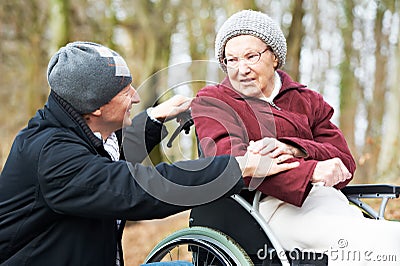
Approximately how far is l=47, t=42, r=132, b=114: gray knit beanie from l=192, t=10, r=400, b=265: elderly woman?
579mm

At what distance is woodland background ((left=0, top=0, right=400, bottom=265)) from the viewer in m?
9.71

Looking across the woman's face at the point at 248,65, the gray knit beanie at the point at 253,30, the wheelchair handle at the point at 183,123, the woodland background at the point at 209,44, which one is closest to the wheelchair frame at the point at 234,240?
the wheelchair handle at the point at 183,123

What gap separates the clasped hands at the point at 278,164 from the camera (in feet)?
7.62

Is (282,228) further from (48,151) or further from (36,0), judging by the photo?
(36,0)

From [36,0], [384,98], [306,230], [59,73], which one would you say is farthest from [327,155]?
[384,98]

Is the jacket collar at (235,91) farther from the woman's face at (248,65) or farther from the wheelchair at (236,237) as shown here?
the wheelchair at (236,237)

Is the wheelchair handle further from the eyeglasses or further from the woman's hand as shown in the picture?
the woman's hand

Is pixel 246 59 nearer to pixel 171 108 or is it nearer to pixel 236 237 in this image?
pixel 171 108

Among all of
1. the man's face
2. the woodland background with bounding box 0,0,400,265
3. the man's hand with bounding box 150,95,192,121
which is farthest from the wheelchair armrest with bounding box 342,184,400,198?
the woodland background with bounding box 0,0,400,265

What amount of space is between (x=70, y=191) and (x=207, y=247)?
85 cm

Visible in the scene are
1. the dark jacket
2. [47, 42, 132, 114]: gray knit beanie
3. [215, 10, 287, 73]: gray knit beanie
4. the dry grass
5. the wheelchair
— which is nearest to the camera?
the dark jacket

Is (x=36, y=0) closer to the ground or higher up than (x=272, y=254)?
higher up

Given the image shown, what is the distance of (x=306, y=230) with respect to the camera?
2494 mm

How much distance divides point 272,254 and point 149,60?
9.12 meters
